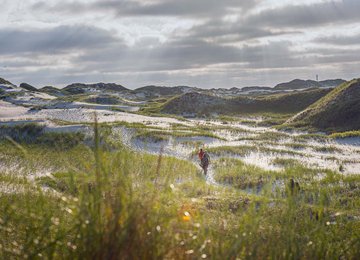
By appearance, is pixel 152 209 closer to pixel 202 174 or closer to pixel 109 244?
pixel 109 244

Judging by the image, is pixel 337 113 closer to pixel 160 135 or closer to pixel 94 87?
pixel 160 135

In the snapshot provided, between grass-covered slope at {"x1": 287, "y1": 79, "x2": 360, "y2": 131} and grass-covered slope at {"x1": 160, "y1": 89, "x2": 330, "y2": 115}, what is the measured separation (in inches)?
765

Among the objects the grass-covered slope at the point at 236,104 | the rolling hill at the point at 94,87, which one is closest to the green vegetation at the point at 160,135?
the grass-covered slope at the point at 236,104

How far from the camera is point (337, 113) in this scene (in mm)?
47312

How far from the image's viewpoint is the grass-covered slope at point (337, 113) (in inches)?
1779

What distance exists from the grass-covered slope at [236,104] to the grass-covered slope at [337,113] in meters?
19.4

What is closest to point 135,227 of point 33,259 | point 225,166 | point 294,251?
point 33,259

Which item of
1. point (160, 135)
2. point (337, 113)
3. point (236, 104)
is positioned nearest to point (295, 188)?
point (160, 135)

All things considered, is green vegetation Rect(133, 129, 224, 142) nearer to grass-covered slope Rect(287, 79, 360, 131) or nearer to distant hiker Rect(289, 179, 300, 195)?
grass-covered slope Rect(287, 79, 360, 131)

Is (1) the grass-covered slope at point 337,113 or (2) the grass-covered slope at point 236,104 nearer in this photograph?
(1) the grass-covered slope at point 337,113

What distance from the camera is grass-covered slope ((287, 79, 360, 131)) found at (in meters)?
45.2

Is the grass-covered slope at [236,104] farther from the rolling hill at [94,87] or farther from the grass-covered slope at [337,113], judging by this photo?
the rolling hill at [94,87]

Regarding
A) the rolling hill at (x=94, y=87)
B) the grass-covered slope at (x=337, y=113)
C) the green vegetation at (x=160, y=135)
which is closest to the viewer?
the green vegetation at (x=160, y=135)

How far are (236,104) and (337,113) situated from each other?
104 feet
